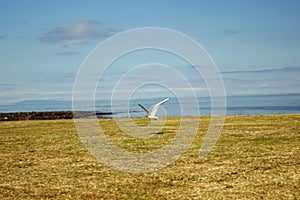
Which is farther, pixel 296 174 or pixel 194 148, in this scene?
pixel 194 148

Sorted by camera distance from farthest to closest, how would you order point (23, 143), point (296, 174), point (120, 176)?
point (23, 143), point (120, 176), point (296, 174)

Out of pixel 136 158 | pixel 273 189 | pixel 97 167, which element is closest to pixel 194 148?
pixel 136 158

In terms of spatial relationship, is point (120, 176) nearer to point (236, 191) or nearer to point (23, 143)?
point (236, 191)

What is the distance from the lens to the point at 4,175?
72.3ft

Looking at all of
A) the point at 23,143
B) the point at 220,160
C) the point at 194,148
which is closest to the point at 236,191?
the point at 220,160

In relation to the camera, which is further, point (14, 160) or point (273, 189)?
point (14, 160)

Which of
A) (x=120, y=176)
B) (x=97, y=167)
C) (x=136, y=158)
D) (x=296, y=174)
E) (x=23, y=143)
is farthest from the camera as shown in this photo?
(x=23, y=143)

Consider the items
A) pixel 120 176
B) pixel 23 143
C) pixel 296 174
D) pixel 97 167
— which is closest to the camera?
pixel 296 174

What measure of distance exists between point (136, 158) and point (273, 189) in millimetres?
10875

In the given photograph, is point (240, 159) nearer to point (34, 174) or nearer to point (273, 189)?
point (273, 189)

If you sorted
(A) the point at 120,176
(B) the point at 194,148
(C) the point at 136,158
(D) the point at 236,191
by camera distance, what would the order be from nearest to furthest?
1. (D) the point at 236,191
2. (A) the point at 120,176
3. (C) the point at 136,158
4. (B) the point at 194,148

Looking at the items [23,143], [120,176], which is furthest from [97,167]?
[23,143]

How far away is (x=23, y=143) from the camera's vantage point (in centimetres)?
3666

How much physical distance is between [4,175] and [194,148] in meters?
12.9
